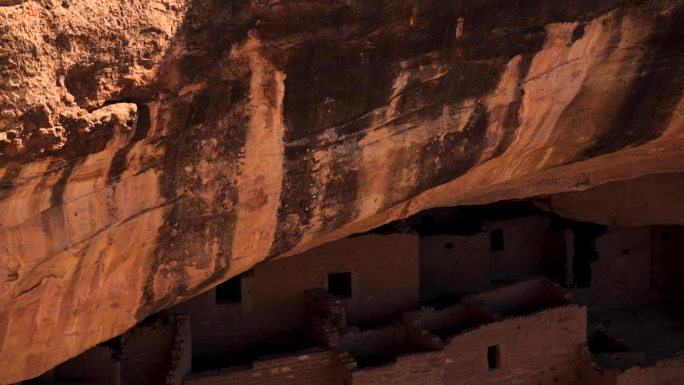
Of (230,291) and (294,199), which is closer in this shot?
(294,199)

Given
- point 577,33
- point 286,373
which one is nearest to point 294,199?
point 577,33

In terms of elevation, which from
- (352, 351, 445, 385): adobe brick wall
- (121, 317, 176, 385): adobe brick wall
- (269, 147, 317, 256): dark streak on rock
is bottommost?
(352, 351, 445, 385): adobe brick wall

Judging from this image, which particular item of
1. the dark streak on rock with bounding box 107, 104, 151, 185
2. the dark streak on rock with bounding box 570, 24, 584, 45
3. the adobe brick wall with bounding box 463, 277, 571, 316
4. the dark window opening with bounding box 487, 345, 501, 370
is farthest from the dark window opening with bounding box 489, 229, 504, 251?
the dark streak on rock with bounding box 107, 104, 151, 185

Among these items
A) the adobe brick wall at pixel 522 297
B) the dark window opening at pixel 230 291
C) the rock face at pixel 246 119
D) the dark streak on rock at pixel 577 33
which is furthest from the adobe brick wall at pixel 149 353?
the dark streak on rock at pixel 577 33

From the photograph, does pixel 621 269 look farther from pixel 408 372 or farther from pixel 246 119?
pixel 246 119

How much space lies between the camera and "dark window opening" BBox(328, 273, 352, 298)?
1082 centimetres

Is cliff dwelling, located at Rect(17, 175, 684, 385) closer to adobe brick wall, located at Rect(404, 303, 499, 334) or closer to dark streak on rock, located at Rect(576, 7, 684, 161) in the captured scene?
adobe brick wall, located at Rect(404, 303, 499, 334)

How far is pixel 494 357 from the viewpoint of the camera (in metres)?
10.3

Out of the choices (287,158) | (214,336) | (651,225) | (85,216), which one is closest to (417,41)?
(287,158)

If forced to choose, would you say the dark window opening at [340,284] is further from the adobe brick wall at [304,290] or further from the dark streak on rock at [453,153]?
the dark streak on rock at [453,153]

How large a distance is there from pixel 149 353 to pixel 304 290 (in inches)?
69.8

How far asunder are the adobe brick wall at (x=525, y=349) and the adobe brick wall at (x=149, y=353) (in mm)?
2632

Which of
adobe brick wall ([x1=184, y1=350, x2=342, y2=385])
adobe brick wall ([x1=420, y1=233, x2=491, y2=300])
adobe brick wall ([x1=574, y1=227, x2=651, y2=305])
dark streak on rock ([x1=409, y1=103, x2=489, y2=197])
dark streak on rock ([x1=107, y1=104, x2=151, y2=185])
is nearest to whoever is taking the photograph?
dark streak on rock ([x1=107, y1=104, x2=151, y2=185])

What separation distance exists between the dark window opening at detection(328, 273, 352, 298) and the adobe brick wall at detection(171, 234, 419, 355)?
8cm
